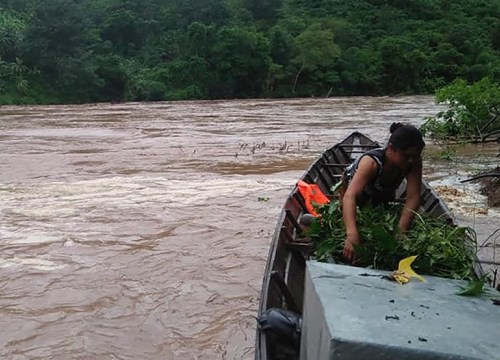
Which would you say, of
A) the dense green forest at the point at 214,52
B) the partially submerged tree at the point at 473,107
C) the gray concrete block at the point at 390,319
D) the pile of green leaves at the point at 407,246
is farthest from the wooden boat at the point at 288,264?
the dense green forest at the point at 214,52

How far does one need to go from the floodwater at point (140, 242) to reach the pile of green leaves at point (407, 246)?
131 cm

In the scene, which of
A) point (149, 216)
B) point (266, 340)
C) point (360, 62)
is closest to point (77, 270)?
point (149, 216)

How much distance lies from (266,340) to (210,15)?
43741mm

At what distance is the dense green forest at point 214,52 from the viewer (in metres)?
35.0

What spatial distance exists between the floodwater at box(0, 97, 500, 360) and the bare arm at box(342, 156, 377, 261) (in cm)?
146

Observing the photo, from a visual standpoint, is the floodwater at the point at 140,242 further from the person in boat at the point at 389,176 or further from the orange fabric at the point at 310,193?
the person in boat at the point at 389,176

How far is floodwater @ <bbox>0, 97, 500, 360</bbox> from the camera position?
4.43 m

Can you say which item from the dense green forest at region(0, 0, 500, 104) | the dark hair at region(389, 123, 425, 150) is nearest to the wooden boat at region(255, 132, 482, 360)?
the dark hair at region(389, 123, 425, 150)

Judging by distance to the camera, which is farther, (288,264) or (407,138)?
(288,264)

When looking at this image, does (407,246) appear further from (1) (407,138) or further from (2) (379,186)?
(2) (379,186)

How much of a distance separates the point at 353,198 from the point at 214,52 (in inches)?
1386

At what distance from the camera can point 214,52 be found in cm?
3744

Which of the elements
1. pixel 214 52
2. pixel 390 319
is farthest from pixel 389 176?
pixel 214 52

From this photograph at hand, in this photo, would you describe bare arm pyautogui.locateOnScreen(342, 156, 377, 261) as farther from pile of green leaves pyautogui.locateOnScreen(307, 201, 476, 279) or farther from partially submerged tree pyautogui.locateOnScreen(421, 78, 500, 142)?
partially submerged tree pyautogui.locateOnScreen(421, 78, 500, 142)
